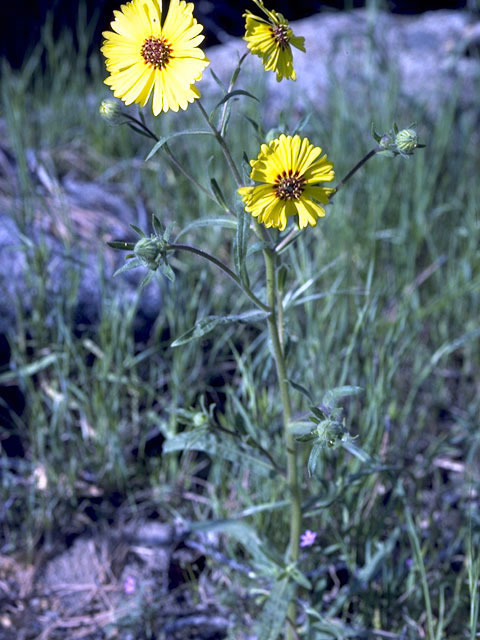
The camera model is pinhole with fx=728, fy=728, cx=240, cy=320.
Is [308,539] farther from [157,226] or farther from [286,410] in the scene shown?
[157,226]

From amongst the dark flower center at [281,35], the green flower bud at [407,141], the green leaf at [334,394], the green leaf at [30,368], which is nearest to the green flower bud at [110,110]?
the dark flower center at [281,35]

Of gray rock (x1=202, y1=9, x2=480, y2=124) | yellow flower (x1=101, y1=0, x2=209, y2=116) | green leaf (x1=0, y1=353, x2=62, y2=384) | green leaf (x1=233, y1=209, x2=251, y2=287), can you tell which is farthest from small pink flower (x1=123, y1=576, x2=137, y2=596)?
gray rock (x1=202, y1=9, x2=480, y2=124)

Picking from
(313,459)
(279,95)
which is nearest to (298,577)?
(313,459)

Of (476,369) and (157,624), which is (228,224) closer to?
(157,624)

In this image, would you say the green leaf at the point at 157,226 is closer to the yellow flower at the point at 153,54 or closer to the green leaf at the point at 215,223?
the green leaf at the point at 215,223

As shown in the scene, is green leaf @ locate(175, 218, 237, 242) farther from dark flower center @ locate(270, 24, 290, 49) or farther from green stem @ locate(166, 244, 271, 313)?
dark flower center @ locate(270, 24, 290, 49)

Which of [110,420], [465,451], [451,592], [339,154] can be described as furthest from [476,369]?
[110,420]
